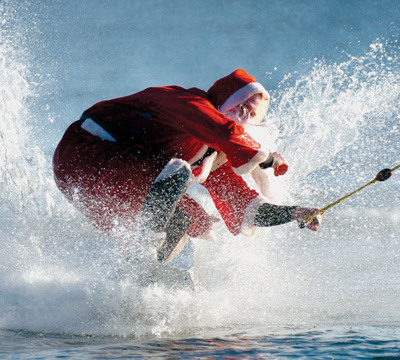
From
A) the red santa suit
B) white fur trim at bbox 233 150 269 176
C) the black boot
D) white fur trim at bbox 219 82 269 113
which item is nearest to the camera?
white fur trim at bbox 233 150 269 176

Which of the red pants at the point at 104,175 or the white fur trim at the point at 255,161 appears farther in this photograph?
the red pants at the point at 104,175

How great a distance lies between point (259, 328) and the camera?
9.88ft

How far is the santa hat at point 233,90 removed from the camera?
3.56 metres

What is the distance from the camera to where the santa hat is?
11.7ft

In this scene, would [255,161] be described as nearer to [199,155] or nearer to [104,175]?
[199,155]

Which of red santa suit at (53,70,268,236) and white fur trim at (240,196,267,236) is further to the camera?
white fur trim at (240,196,267,236)

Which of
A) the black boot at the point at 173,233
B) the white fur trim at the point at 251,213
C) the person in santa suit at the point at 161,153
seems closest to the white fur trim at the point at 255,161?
the person in santa suit at the point at 161,153

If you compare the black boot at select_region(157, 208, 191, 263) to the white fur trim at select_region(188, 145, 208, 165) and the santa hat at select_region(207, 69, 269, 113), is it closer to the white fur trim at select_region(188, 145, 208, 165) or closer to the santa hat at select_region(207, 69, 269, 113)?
the white fur trim at select_region(188, 145, 208, 165)

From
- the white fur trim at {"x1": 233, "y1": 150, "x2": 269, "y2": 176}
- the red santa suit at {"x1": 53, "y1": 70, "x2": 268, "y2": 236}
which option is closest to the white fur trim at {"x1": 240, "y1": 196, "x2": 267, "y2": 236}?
→ the red santa suit at {"x1": 53, "y1": 70, "x2": 268, "y2": 236}

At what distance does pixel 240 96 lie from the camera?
3.55 meters

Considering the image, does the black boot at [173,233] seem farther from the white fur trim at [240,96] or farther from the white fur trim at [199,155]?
the white fur trim at [240,96]

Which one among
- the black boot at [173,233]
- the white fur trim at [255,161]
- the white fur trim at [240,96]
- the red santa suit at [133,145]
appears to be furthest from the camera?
the black boot at [173,233]

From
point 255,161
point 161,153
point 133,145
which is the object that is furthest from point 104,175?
point 255,161

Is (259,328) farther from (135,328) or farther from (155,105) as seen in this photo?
(155,105)
